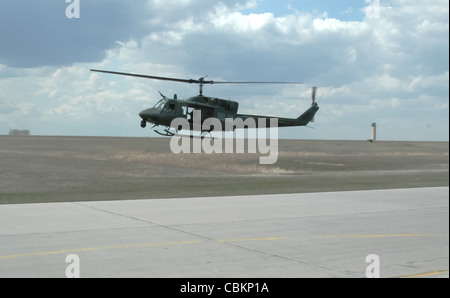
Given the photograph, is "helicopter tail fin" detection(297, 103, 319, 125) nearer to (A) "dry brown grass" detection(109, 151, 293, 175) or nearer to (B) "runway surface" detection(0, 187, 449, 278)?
(B) "runway surface" detection(0, 187, 449, 278)

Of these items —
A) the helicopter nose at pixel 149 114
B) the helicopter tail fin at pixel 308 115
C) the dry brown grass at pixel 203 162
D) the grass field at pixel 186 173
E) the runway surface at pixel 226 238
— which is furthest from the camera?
the dry brown grass at pixel 203 162

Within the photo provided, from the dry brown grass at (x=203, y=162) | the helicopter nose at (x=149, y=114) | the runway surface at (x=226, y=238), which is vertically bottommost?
the runway surface at (x=226, y=238)

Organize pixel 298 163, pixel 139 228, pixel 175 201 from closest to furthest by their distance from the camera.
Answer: pixel 139 228 → pixel 175 201 → pixel 298 163

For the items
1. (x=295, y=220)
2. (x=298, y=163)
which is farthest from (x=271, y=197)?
(x=298, y=163)

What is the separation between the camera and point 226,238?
12.2 metres

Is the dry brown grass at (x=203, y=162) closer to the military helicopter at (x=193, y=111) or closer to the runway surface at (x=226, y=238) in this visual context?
the military helicopter at (x=193, y=111)

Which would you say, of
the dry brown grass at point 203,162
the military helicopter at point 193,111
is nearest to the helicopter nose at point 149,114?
the military helicopter at point 193,111

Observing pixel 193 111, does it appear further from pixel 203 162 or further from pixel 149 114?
pixel 203 162

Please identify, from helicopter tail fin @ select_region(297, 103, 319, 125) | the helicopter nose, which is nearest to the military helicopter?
the helicopter nose

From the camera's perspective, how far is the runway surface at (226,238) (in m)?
9.17

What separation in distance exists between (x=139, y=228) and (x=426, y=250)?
6955 millimetres

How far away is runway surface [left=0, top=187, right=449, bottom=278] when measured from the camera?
917cm
